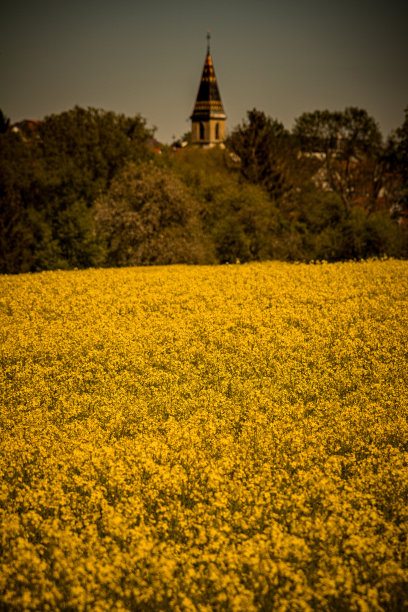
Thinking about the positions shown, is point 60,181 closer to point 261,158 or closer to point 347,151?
point 261,158

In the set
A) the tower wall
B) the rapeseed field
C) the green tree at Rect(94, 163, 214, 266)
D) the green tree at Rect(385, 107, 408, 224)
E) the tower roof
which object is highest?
the tower roof

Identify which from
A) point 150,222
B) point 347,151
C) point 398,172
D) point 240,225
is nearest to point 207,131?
point 347,151

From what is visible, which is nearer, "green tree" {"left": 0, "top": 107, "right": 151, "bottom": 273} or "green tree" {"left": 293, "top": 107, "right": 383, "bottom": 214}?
"green tree" {"left": 0, "top": 107, "right": 151, "bottom": 273}

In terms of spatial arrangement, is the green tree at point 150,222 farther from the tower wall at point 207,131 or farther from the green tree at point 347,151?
Result: the tower wall at point 207,131

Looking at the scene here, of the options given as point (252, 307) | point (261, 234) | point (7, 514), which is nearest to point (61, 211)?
point (261, 234)

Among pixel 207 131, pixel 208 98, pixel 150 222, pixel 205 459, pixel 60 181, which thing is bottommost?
pixel 205 459

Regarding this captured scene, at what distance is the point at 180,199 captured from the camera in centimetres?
3080

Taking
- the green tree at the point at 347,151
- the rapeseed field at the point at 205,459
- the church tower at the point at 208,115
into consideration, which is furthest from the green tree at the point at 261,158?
the church tower at the point at 208,115

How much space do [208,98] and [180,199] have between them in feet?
336

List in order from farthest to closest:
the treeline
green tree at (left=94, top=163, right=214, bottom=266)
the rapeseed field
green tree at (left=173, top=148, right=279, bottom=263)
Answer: green tree at (left=173, top=148, right=279, bottom=263)
the treeline
green tree at (left=94, top=163, right=214, bottom=266)
the rapeseed field

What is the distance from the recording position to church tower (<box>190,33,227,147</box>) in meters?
122

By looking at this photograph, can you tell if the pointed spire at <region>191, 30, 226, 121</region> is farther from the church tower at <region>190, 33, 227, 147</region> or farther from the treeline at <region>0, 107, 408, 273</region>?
the treeline at <region>0, 107, 408, 273</region>

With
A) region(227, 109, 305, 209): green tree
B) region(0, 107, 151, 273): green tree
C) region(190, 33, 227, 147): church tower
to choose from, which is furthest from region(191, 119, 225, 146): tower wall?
Result: region(0, 107, 151, 273): green tree

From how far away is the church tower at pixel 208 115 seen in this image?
122m
